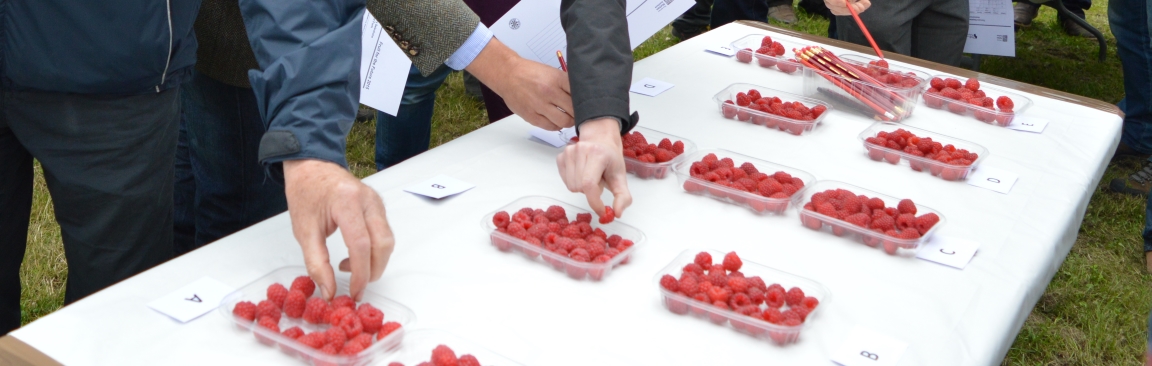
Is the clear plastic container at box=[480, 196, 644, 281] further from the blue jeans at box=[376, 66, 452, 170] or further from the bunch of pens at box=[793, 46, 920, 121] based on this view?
the blue jeans at box=[376, 66, 452, 170]

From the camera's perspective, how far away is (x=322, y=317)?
3.26 feet

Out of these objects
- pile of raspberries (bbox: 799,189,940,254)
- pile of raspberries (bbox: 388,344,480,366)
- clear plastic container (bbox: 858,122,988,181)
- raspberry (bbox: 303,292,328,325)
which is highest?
raspberry (bbox: 303,292,328,325)

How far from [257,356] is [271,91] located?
14.0 inches

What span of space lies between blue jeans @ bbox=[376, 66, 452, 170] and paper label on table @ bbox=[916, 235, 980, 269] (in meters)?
1.27

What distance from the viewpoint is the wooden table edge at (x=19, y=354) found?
938 millimetres

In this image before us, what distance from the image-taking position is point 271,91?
115 cm

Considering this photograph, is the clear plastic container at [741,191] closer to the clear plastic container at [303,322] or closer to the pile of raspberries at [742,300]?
the pile of raspberries at [742,300]

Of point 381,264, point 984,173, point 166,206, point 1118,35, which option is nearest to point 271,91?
point 381,264

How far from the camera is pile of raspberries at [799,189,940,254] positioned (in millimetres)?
1283

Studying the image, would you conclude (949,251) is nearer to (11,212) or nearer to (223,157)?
(223,157)

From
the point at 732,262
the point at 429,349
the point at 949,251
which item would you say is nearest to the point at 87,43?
the point at 429,349

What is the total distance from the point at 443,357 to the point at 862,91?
1265 mm

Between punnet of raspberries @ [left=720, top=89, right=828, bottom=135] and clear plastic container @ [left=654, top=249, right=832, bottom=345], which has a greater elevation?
clear plastic container @ [left=654, top=249, right=832, bottom=345]

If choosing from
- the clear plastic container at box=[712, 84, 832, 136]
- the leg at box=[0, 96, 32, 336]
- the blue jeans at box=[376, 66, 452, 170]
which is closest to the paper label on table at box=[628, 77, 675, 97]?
the clear plastic container at box=[712, 84, 832, 136]
